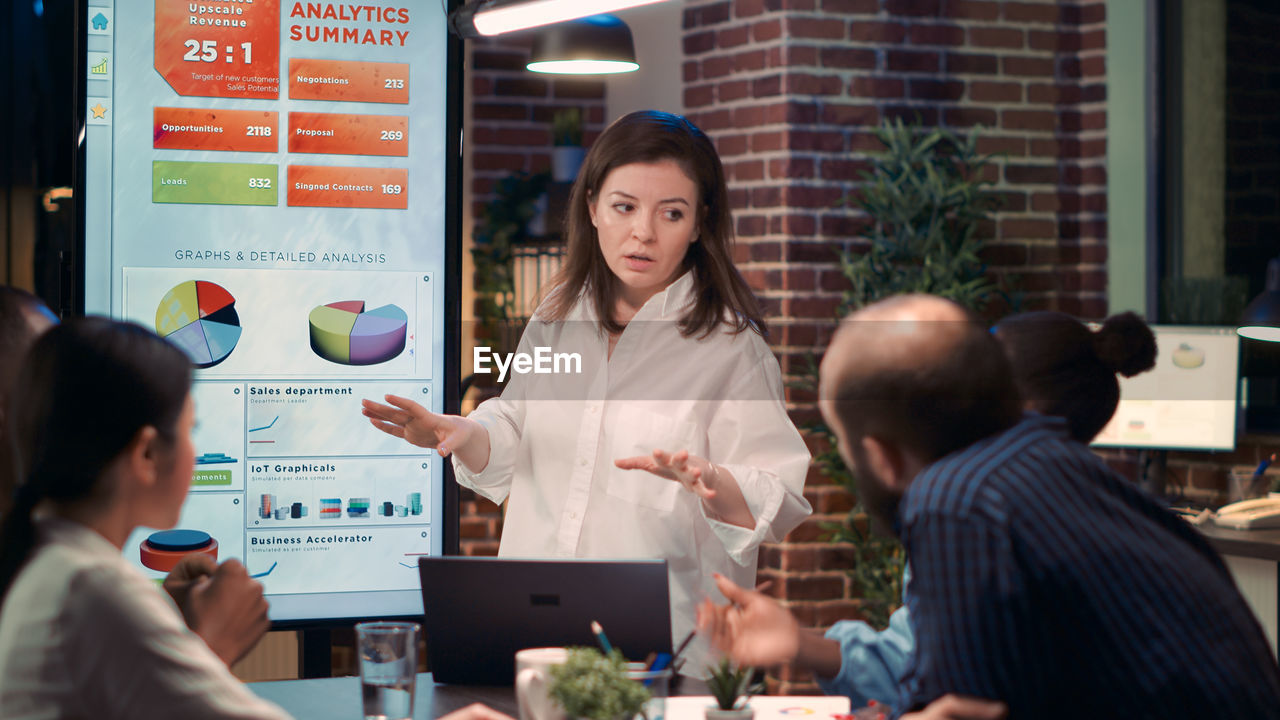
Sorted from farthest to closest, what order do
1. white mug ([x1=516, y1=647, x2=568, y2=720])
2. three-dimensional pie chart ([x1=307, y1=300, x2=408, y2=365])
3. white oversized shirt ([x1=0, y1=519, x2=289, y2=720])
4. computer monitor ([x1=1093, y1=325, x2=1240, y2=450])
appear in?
computer monitor ([x1=1093, y1=325, x2=1240, y2=450]) → three-dimensional pie chart ([x1=307, y1=300, x2=408, y2=365]) → white mug ([x1=516, y1=647, x2=568, y2=720]) → white oversized shirt ([x1=0, y1=519, x2=289, y2=720])

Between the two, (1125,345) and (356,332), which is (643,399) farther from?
(1125,345)

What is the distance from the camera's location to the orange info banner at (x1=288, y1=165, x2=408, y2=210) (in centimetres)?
220

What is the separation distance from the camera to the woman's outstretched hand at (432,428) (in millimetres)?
1876

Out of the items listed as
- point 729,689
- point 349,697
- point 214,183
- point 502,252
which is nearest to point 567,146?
point 502,252

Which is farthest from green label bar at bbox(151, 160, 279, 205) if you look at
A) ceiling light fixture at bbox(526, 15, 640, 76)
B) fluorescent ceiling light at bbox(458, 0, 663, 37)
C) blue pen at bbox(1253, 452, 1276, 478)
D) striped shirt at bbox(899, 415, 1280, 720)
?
blue pen at bbox(1253, 452, 1276, 478)

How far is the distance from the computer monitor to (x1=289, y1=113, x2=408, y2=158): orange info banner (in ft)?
7.84

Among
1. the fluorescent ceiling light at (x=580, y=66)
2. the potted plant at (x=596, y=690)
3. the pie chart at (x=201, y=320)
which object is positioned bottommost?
the potted plant at (x=596, y=690)

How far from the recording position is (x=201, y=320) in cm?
214

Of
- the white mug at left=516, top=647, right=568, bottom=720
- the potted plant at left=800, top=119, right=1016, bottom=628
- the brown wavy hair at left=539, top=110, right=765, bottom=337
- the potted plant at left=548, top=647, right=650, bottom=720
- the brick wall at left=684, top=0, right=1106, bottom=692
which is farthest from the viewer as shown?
the brick wall at left=684, top=0, right=1106, bottom=692

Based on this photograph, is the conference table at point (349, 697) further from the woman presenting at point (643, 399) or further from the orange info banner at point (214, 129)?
the orange info banner at point (214, 129)

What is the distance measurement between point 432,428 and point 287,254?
19.5 inches

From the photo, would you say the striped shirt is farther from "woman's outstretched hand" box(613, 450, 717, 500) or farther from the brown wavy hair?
the brown wavy hair

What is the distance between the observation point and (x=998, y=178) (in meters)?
4.23

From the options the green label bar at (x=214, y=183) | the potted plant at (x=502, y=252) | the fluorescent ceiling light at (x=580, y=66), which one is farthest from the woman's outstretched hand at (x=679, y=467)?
the potted plant at (x=502, y=252)
